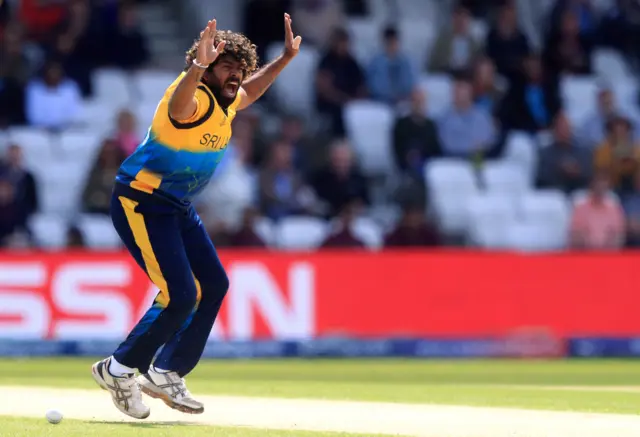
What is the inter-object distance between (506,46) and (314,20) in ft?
8.61

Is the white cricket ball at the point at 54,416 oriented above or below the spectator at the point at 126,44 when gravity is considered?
below

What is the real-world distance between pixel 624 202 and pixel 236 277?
491 cm

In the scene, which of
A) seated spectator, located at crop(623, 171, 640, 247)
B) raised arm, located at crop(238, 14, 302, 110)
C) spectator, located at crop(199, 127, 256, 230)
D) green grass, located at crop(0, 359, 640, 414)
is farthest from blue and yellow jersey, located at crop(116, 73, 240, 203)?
seated spectator, located at crop(623, 171, 640, 247)

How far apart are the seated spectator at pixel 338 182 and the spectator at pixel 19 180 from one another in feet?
10.9

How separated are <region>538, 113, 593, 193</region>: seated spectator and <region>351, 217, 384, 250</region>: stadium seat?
2374mm

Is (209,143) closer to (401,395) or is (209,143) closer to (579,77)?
(401,395)

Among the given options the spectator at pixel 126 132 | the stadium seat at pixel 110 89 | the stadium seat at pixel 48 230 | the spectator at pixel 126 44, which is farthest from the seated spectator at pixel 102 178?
the spectator at pixel 126 44

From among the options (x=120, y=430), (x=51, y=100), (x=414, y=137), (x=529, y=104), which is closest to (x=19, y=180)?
(x=51, y=100)

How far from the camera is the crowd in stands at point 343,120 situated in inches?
631

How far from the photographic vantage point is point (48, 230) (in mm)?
15789

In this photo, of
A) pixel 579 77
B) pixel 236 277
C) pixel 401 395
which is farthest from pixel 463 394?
pixel 579 77

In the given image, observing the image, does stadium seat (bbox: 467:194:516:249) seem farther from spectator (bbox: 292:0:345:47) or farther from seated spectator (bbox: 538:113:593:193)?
spectator (bbox: 292:0:345:47)

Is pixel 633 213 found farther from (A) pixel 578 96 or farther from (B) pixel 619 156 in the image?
(A) pixel 578 96

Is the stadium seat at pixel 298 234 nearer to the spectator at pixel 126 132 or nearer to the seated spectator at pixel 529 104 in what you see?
the spectator at pixel 126 132
